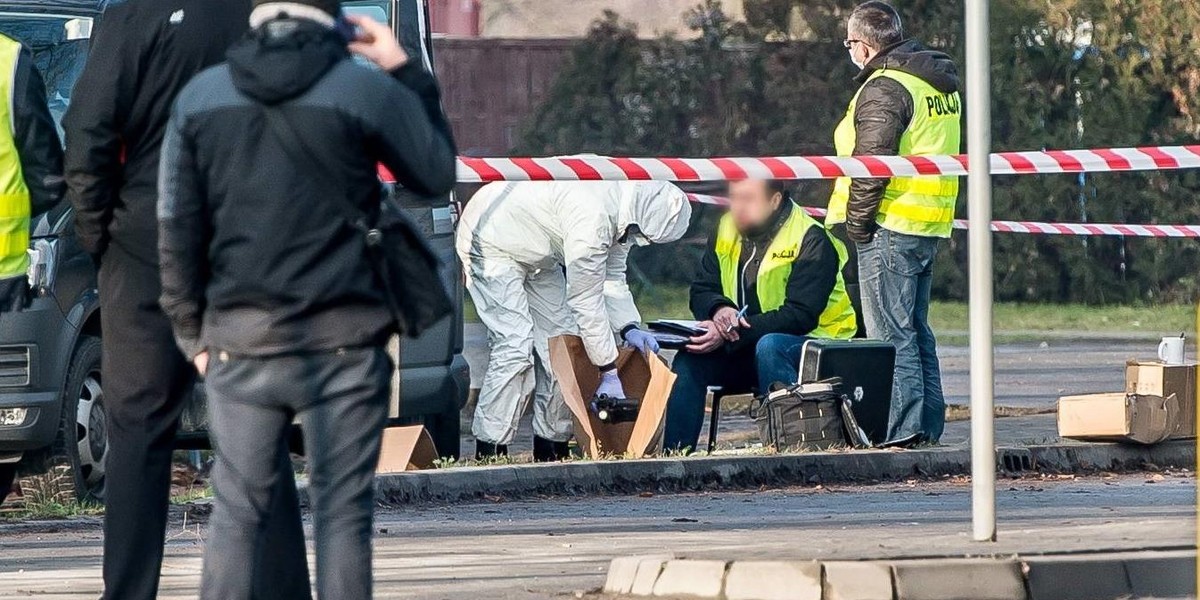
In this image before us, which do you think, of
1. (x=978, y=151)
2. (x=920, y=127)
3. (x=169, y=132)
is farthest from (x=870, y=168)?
(x=169, y=132)

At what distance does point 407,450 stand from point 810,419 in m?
1.69

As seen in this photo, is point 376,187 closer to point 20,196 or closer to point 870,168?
point 20,196

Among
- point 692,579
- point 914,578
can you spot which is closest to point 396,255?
point 692,579

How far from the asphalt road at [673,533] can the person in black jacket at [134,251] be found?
92 centimetres

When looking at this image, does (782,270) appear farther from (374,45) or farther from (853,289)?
(374,45)

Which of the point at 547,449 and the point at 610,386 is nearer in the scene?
the point at 610,386

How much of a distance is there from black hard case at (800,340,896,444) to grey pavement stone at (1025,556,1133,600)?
13.4 ft

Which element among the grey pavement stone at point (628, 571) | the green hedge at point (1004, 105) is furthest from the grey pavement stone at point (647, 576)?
the green hedge at point (1004, 105)

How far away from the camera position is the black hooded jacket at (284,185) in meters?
4.75

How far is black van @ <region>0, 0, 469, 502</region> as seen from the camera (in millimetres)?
8711

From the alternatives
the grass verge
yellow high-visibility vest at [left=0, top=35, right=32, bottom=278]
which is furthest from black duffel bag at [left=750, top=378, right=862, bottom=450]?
the grass verge

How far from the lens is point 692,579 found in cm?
617

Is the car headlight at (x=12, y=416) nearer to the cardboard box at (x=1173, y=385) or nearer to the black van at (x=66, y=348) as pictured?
the black van at (x=66, y=348)

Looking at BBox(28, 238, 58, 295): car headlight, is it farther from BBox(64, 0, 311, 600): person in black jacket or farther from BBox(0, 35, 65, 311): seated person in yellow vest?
BBox(64, 0, 311, 600): person in black jacket
